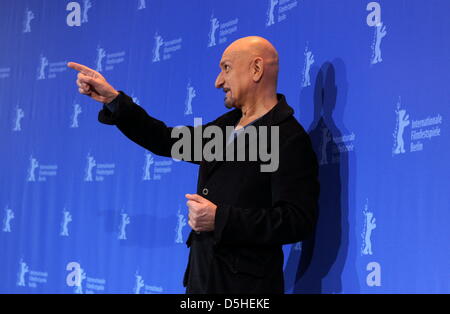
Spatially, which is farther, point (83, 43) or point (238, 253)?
point (83, 43)

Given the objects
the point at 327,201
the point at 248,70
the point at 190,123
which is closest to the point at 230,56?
the point at 248,70

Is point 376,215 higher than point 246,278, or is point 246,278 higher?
point 376,215

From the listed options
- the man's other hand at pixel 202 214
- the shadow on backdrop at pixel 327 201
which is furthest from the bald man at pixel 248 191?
the shadow on backdrop at pixel 327 201

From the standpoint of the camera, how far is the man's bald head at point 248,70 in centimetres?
246

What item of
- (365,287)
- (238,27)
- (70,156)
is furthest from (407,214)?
(70,156)

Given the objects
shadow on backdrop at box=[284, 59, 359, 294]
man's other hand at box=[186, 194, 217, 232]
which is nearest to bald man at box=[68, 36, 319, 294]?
man's other hand at box=[186, 194, 217, 232]

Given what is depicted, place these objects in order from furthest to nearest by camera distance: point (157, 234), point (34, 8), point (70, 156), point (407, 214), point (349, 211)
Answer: point (34, 8)
point (70, 156)
point (157, 234)
point (349, 211)
point (407, 214)

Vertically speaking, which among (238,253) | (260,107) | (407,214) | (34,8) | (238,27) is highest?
(34,8)

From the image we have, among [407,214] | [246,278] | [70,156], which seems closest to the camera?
[246,278]

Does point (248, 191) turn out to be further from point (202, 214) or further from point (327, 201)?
point (327, 201)

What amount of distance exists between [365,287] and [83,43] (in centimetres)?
225

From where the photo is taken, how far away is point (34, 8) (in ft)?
14.0

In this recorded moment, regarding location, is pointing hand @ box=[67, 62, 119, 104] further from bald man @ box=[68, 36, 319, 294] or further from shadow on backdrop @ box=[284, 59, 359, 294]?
shadow on backdrop @ box=[284, 59, 359, 294]
